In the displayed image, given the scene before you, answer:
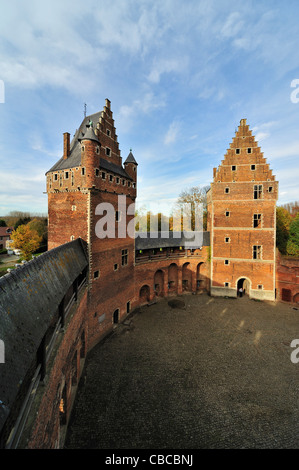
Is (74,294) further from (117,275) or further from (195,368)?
(195,368)

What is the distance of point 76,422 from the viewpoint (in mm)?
8305

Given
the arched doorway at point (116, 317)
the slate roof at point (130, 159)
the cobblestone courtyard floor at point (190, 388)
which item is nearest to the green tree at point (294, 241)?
the cobblestone courtyard floor at point (190, 388)

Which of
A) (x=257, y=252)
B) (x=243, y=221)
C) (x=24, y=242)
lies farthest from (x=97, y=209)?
(x=24, y=242)

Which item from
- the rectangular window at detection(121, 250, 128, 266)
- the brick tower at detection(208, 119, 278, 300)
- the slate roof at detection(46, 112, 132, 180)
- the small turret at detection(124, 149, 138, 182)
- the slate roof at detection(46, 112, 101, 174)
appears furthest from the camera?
the brick tower at detection(208, 119, 278, 300)

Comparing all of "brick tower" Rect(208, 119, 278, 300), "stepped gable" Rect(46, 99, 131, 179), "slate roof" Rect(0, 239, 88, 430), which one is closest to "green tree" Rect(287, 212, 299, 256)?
"brick tower" Rect(208, 119, 278, 300)

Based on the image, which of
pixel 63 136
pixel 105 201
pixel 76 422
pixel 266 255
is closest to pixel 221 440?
pixel 76 422

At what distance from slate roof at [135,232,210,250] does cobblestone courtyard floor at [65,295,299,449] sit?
8.03 metres

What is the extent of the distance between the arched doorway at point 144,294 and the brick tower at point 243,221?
8324 millimetres

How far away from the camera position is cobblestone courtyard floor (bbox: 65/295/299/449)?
308 inches

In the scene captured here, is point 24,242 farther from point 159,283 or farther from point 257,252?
point 257,252

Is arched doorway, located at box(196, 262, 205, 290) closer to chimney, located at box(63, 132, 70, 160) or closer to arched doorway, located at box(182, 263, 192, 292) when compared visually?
arched doorway, located at box(182, 263, 192, 292)

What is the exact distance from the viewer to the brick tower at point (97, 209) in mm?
12688

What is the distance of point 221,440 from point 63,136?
21.1 meters
